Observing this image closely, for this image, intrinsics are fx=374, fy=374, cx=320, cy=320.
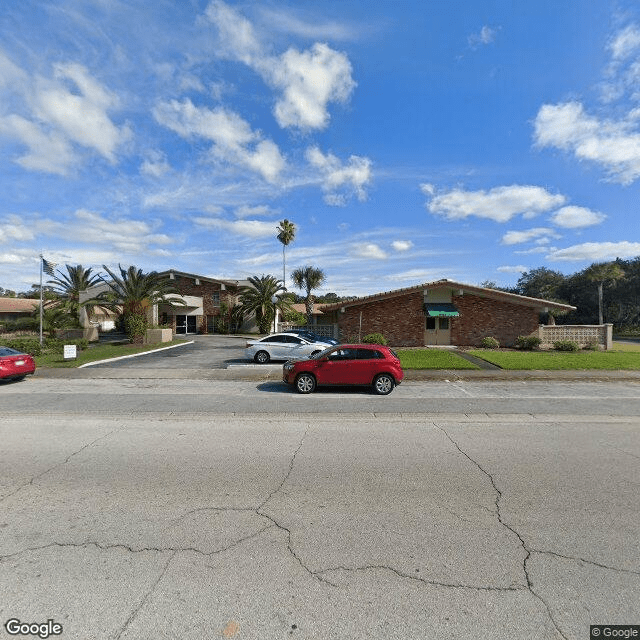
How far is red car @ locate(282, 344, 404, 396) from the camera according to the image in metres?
11.5

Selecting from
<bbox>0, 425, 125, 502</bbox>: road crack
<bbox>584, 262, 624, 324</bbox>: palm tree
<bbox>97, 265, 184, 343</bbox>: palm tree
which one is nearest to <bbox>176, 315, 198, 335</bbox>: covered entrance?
<bbox>97, 265, 184, 343</bbox>: palm tree

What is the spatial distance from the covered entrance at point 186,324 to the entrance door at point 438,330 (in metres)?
25.4

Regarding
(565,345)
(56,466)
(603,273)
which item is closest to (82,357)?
(56,466)

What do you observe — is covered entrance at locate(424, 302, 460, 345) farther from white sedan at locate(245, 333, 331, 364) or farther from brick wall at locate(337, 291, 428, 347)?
white sedan at locate(245, 333, 331, 364)

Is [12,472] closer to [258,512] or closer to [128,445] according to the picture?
[128,445]

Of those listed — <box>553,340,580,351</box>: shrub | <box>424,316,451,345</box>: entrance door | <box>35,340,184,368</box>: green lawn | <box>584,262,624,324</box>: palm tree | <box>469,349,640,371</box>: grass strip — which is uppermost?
<box>584,262,624,324</box>: palm tree

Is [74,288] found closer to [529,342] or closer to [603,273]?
[529,342]

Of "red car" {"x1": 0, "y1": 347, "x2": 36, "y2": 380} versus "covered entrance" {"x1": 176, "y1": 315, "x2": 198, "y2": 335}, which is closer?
"red car" {"x1": 0, "y1": 347, "x2": 36, "y2": 380}

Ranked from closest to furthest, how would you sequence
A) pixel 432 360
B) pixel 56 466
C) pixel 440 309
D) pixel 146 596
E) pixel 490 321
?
pixel 146 596, pixel 56 466, pixel 432 360, pixel 440 309, pixel 490 321

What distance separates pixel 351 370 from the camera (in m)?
11.5

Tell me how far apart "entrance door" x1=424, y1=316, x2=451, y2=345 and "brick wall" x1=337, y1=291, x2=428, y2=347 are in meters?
0.46

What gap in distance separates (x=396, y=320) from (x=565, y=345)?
9.83 meters

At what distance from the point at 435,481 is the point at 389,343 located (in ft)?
64.1

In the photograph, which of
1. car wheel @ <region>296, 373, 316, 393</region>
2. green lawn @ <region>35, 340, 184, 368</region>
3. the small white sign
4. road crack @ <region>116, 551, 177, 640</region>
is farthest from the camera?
the small white sign
